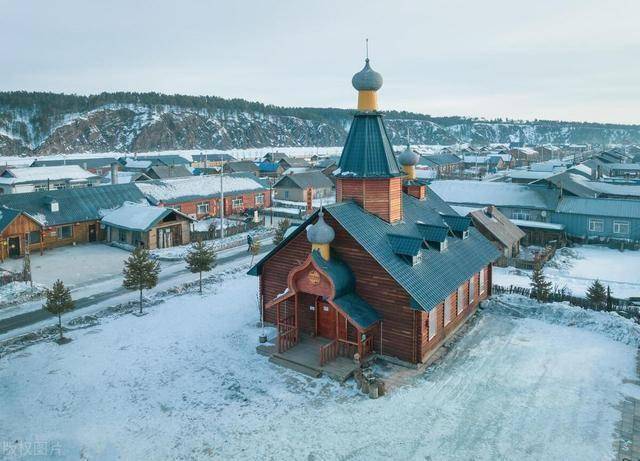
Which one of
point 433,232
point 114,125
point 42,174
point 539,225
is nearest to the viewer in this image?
point 433,232

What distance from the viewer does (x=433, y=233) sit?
71.6 feet

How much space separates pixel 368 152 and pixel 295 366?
889 cm

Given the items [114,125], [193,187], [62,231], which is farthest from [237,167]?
[114,125]

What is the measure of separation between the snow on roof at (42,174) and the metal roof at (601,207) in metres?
55.1

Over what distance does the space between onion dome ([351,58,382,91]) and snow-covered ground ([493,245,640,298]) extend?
1500 cm

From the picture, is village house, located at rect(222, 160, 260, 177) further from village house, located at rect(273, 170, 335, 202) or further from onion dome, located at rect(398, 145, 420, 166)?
onion dome, located at rect(398, 145, 420, 166)

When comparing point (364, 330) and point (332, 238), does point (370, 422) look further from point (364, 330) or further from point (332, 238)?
point (332, 238)

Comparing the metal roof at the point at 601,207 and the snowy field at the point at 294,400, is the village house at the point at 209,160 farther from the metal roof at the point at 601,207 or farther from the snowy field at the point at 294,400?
the snowy field at the point at 294,400

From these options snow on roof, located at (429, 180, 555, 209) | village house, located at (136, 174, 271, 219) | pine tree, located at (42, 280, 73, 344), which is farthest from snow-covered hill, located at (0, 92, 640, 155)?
pine tree, located at (42, 280, 73, 344)

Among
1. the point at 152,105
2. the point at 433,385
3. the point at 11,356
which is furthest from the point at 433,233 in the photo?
the point at 152,105

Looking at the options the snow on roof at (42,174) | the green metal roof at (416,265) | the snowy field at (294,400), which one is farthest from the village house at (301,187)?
the snowy field at (294,400)

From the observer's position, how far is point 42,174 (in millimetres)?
62406

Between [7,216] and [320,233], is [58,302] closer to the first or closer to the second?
[320,233]

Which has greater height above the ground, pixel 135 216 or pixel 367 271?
pixel 135 216
